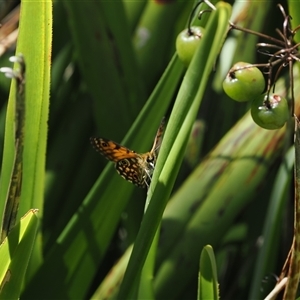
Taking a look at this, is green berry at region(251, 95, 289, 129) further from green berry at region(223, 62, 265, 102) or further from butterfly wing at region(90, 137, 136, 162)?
butterfly wing at region(90, 137, 136, 162)

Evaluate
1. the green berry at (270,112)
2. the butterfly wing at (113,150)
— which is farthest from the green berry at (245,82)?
the butterfly wing at (113,150)

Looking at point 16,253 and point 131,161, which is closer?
point 16,253

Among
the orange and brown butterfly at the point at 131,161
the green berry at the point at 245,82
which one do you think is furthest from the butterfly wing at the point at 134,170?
the green berry at the point at 245,82

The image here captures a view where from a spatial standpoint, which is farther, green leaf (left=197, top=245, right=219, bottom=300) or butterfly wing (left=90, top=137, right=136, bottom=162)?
butterfly wing (left=90, top=137, right=136, bottom=162)

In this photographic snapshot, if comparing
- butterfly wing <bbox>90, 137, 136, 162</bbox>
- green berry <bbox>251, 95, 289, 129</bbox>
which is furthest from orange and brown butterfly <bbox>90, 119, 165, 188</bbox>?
green berry <bbox>251, 95, 289, 129</bbox>

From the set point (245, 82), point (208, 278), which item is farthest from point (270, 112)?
point (208, 278)

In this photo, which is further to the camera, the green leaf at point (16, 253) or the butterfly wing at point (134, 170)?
the butterfly wing at point (134, 170)

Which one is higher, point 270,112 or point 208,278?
point 270,112

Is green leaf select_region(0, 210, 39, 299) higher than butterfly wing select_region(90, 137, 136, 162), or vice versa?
butterfly wing select_region(90, 137, 136, 162)

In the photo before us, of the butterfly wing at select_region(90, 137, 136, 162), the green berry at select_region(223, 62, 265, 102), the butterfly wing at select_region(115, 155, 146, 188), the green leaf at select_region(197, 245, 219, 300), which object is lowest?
the green leaf at select_region(197, 245, 219, 300)

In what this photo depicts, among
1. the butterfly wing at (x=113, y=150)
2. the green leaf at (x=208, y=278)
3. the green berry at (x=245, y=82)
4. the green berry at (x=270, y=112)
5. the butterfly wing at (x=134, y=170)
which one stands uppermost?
the green berry at (x=245, y=82)

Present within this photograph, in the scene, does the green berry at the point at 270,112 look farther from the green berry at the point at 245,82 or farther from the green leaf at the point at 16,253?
the green leaf at the point at 16,253

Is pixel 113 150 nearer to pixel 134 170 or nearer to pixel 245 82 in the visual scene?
pixel 134 170

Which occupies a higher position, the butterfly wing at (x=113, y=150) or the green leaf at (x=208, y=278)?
the butterfly wing at (x=113, y=150)
